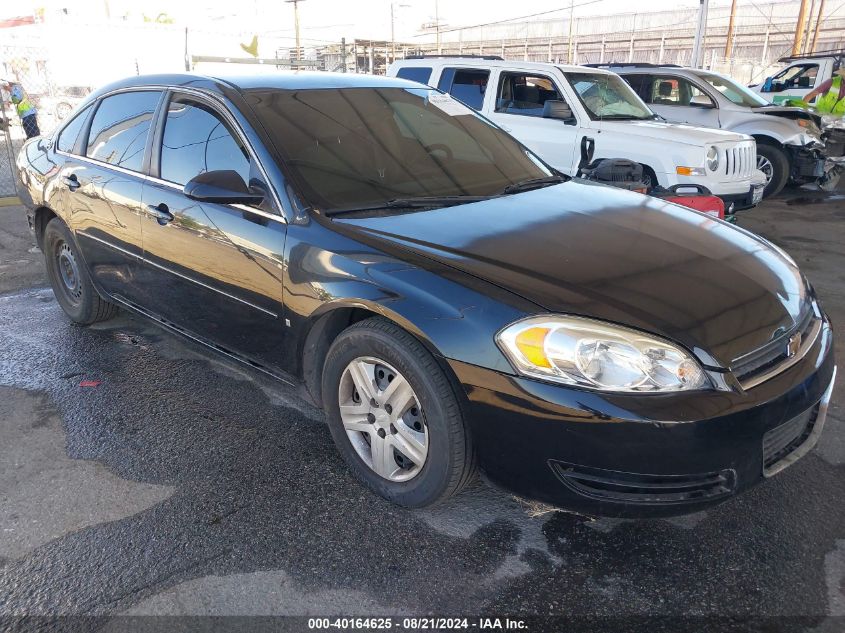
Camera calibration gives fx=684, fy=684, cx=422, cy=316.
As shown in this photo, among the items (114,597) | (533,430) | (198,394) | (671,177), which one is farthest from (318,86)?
(671,177)

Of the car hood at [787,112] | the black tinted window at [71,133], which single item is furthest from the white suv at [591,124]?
the black tinted window at [71,133]

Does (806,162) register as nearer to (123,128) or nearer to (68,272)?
(123,128)

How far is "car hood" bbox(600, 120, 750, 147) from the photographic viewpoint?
282 inches

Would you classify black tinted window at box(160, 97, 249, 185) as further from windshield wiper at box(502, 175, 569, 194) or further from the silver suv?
the silver suv

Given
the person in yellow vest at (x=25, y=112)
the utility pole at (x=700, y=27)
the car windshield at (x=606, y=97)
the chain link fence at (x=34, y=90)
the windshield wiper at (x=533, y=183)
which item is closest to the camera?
the windshield wiper at (x=533, y=183)

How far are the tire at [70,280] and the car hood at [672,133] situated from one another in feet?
17.9

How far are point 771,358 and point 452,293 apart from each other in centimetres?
112

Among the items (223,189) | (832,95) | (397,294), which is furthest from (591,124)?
(832,95)

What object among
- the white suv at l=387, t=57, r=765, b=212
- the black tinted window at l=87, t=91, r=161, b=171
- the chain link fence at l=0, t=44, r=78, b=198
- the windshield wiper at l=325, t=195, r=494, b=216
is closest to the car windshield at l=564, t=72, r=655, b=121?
the white suv at l=387, t=57, r=765, b=212

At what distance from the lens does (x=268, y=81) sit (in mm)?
3459

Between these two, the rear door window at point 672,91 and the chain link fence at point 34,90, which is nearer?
the rear door window at point 672,91

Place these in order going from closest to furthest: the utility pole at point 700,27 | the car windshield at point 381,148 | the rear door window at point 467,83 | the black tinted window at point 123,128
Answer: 1. the car windshield at point 381,148
2. the black tinted window at point 123,128
3. the rear door window at point 467,83
4. the utility pole at point 700,27

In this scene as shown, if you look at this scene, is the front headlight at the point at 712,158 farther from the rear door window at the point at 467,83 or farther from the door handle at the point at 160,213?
the door handle at the point at 160,213

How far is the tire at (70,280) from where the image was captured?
443cm
